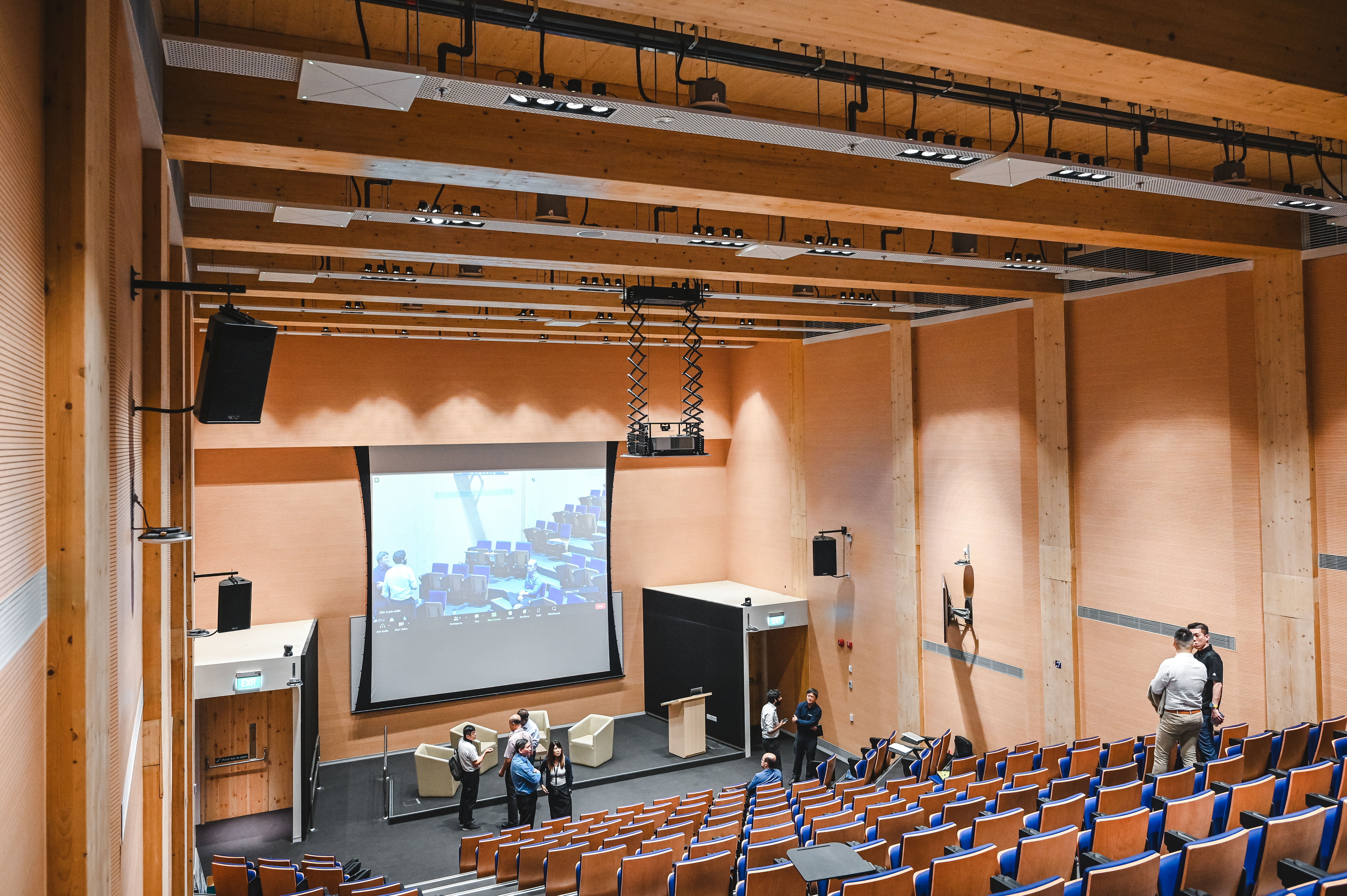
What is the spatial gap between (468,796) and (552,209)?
7956mm

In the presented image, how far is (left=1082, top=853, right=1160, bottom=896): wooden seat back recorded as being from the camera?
435 cm

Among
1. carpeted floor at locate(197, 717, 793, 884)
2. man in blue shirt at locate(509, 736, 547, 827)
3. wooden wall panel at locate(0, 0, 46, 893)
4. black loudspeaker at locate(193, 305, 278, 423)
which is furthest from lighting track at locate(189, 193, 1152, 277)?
carpeted floor at locate(197, 717, 793, 884)

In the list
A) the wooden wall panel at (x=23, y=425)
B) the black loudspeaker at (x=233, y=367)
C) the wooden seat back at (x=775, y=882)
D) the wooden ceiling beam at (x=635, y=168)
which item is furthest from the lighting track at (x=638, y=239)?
the wooden seat back at (x=775, y=882)

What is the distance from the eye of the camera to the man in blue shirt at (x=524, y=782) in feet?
34.1

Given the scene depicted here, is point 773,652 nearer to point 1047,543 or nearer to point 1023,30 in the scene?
point 1047,543

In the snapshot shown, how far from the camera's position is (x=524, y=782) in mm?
10414

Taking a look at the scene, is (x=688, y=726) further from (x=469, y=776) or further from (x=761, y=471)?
(x=761, y=471)

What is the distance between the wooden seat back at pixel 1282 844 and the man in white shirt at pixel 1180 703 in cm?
220

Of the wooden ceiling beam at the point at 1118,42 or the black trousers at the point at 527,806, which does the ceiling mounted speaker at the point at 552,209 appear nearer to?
the wooden ceiling beam at the point at 1118,42

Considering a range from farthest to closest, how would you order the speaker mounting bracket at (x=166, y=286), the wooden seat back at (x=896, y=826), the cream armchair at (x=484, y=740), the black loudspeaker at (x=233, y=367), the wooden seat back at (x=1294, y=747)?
the cream armchair at (x=484, y=740) < the wooden seat back at (x=1294, y=747) < the wooden seat back at (x=896, y=826) < the black loudspeaker at (x=233, y=367) < the speaker mounting bracket at (x=166, y=286)

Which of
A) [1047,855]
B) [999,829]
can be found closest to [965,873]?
[1047,855]

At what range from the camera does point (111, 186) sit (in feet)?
10.2

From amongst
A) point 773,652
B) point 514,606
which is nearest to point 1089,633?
point 773,652

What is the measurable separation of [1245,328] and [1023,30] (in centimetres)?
623
